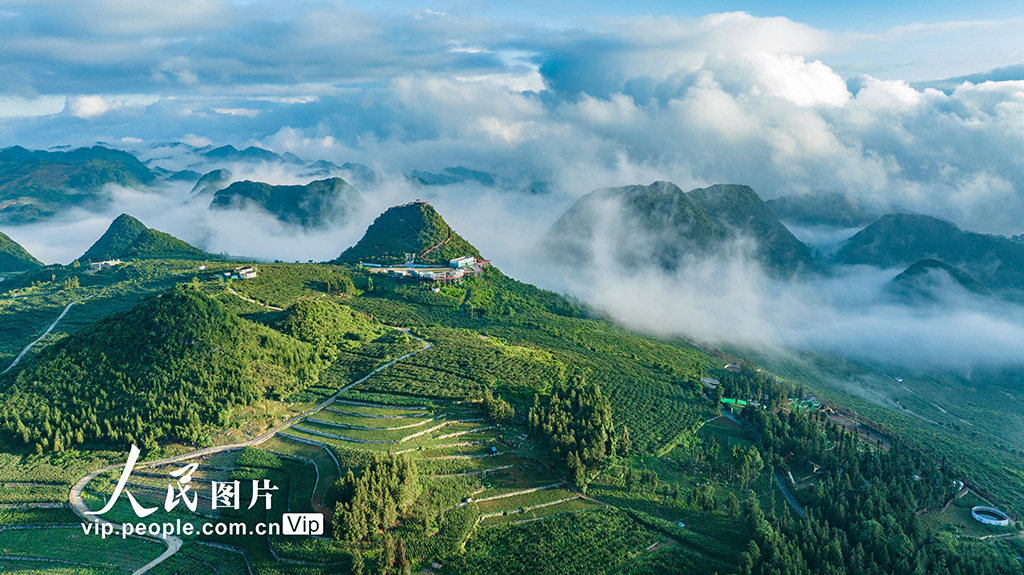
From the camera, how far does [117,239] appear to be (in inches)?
5522

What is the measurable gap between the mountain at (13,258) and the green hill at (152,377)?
110922 millimetres

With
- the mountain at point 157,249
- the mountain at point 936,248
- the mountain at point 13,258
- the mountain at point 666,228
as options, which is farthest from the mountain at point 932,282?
the mountain at point 13,258

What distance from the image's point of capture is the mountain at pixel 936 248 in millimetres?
151875

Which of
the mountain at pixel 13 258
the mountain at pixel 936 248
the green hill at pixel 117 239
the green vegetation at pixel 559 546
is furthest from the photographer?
the mountain at pixel 936 248

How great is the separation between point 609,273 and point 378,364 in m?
103

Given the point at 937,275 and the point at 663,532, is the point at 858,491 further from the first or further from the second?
the point at 937,275

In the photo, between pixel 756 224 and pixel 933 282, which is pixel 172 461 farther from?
pixel 756 224

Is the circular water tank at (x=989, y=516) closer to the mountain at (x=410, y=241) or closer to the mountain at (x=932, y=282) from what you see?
the mountain at (x=410, y=241)

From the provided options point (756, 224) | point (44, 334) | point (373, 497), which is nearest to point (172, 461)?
point (373, 497)

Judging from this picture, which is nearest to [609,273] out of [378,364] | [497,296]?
[497,296]

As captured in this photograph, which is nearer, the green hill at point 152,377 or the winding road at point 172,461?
the winding road at point 172,461

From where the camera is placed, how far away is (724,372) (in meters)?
90.1

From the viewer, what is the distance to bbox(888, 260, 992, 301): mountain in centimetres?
13588

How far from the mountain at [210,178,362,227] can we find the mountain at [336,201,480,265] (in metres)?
69.0
